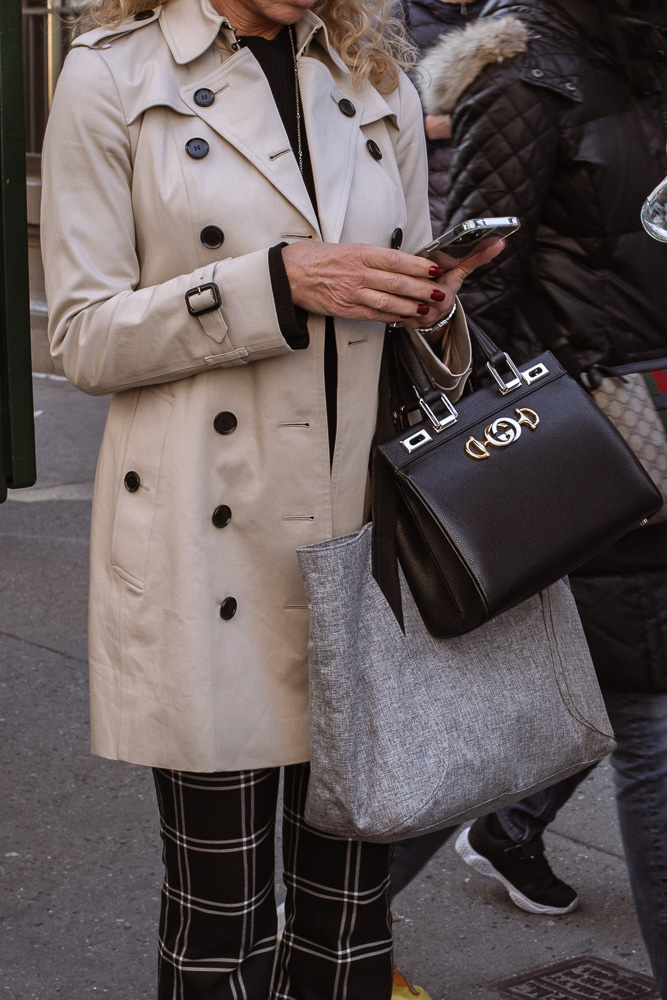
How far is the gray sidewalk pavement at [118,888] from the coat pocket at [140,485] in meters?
1.34

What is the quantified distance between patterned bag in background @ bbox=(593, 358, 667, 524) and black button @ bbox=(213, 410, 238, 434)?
795 millimetres

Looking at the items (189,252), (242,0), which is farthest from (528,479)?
(242,0)

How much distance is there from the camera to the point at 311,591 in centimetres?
206

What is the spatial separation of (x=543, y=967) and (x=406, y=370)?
166 centimetres

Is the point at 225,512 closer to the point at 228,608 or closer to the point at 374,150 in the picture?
the point at 228,608

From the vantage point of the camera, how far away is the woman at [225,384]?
2.07 meters

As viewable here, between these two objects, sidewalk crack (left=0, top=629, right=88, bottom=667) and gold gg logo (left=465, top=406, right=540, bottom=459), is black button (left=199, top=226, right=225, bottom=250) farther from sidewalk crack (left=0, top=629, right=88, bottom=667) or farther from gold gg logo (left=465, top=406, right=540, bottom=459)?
sidewalk crack (left=0, top=629, right=88, bottom=667)

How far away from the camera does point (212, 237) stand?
82.5 inches

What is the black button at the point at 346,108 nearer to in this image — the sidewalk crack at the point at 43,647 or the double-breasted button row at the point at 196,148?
the double-breasted button row at the point at 196,148

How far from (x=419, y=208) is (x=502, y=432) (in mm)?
529

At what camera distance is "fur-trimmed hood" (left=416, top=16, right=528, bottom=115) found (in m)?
2.64

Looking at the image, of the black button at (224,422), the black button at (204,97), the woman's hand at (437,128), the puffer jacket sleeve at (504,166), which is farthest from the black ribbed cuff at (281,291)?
the woman's hand at (437,128)

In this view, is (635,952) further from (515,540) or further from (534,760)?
(515,540)

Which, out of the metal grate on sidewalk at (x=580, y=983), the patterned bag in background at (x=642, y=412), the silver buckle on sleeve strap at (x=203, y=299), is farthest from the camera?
the metal grate on sidewalk at (x=580, y=983)
